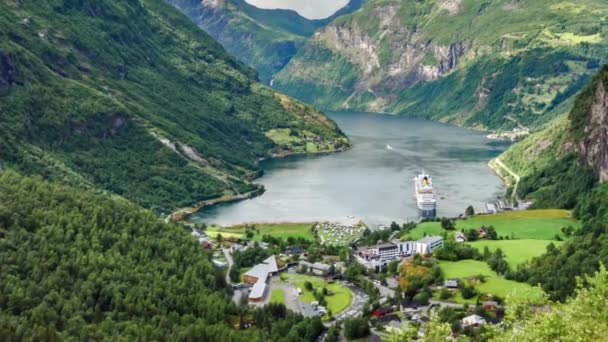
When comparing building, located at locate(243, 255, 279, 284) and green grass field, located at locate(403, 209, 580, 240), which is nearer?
building, located at locate(243, 255, 279, 284)

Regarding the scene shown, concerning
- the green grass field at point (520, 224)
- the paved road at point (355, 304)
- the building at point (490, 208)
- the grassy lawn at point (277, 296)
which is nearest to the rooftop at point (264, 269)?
the grassy lawn at point (277, 296)

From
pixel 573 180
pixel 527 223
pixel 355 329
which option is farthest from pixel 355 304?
pixel 573 180

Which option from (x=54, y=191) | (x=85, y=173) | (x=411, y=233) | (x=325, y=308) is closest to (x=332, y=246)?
(x=411, y=233)

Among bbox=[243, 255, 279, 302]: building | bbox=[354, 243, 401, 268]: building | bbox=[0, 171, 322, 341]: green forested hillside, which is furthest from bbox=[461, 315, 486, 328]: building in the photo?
bbox=[354, 243, 401, 268]: building


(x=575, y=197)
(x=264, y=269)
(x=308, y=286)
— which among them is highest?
(x=575, y=197)

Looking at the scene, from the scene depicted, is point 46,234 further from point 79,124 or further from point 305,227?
point 79,124

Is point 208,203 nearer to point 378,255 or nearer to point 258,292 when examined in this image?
point 378,255

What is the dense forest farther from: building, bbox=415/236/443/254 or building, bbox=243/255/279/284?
building, bbox=243/255/279/284
